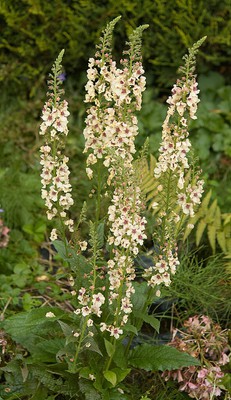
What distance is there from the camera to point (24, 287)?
13.1 ft

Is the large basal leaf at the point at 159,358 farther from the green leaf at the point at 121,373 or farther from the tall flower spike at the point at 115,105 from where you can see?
the tall flower spike at the point at 115,105

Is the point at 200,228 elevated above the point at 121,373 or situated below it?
above

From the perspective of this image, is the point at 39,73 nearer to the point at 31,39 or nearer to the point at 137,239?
the point at 31,39

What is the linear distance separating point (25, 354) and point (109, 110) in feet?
3.98

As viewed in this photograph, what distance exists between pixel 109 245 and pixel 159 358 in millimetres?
479

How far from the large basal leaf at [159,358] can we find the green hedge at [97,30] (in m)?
3.03

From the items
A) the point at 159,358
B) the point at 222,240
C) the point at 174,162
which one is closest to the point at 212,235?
the point at 222,240

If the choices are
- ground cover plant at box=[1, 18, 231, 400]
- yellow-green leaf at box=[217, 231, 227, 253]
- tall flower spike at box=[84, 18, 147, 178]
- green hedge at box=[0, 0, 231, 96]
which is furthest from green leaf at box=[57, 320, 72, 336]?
green hedge at box=[0, 0, 231, 96]

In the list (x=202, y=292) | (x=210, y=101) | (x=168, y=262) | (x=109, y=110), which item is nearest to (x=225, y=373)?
(x=202, y=292)

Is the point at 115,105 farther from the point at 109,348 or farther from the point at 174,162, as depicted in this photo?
the point at 109,348

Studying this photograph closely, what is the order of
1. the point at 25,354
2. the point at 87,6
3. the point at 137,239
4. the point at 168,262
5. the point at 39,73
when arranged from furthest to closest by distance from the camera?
the point at 39,73
the point at 87,6
the point at 25,354
the point at 168,262
the point at 137,239

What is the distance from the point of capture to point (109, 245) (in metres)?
2.78

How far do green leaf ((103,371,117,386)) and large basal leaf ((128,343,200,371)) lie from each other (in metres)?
0.14

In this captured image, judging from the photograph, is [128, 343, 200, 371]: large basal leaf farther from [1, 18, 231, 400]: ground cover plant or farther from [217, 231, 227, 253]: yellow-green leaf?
[217, 231, 227, 253]: yellow-green leaf
